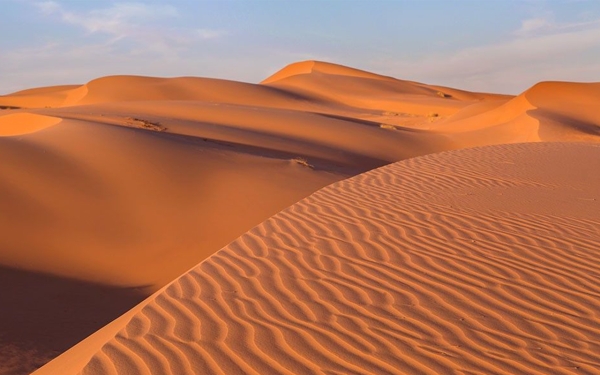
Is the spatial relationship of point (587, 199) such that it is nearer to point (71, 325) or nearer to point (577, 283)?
point (577, 283)

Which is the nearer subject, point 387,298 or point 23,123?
point 387,298

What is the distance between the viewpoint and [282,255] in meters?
6.27

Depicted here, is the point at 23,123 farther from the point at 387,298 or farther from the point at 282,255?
the point at 387,298

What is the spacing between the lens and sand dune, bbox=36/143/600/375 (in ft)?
13.7

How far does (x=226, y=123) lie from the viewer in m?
24.6

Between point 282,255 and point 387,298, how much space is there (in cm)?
140

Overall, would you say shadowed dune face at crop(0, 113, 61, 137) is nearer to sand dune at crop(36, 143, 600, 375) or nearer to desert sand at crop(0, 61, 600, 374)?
desert sand at crop(0, 61, 600, 374)

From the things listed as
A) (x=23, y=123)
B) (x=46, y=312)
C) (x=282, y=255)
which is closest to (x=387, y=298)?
(x=282, y=255)

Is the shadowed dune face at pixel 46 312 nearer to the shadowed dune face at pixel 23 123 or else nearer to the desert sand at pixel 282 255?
the desert sand at pixel 282 255

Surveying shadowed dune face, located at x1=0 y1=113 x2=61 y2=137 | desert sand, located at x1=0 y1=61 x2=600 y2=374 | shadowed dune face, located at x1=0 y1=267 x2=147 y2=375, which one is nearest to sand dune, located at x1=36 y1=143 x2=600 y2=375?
desert sand, located at x1=0 y1=61 x2=600 y2=374

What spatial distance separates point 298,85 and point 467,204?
198ft

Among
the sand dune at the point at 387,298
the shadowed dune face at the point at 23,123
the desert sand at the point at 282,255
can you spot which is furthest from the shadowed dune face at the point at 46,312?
the shadowed dune face at the point at 23,123

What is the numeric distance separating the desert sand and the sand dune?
0.06ft

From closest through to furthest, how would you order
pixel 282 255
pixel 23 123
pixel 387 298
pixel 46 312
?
pixel 387 298 → pixel 282 255 → pixel 46 312 → pixel 23 123
